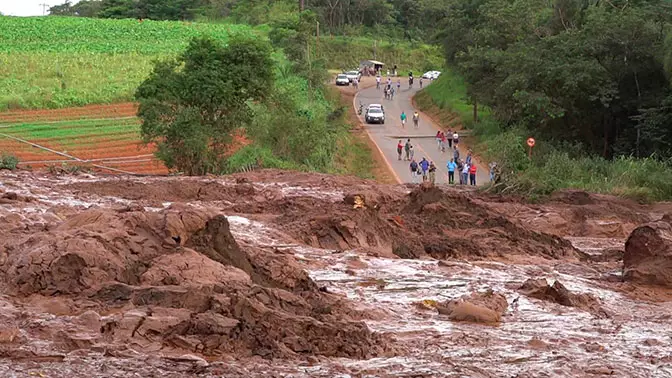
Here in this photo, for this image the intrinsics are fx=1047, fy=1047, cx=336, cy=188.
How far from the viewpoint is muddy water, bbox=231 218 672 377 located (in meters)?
12.7

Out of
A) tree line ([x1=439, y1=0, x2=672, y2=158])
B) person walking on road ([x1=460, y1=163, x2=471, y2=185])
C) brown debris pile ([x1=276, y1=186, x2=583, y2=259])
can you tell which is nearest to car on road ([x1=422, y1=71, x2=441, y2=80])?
tree line ([x1=439, y1=0, x2=672, y2=158])

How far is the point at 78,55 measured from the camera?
67375mm

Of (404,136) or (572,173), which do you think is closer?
(572,173)

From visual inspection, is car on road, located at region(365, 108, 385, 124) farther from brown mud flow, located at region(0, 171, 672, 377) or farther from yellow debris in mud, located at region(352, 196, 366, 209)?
yellow debris in mud, located at region(352, 196, 366, 209)

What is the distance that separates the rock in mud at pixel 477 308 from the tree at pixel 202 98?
21.3 metres

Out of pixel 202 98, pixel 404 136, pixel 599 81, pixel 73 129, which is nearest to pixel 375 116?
pixel 404 136

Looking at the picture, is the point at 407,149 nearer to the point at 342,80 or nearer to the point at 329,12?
the point at 342,80

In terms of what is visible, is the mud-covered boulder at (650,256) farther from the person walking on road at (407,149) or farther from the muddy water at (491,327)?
the person walking on road at (407,149)

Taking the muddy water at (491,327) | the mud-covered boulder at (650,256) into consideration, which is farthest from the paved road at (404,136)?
the muddy water at (491,327)

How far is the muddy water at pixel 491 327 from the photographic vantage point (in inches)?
501

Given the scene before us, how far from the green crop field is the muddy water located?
23646 mm

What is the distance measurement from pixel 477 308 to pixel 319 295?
7.74ft

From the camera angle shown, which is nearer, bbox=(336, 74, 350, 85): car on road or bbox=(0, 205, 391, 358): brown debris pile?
bbox=(0, 205, 391, 358): brown debris pile

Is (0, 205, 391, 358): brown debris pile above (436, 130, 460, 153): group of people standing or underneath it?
above
